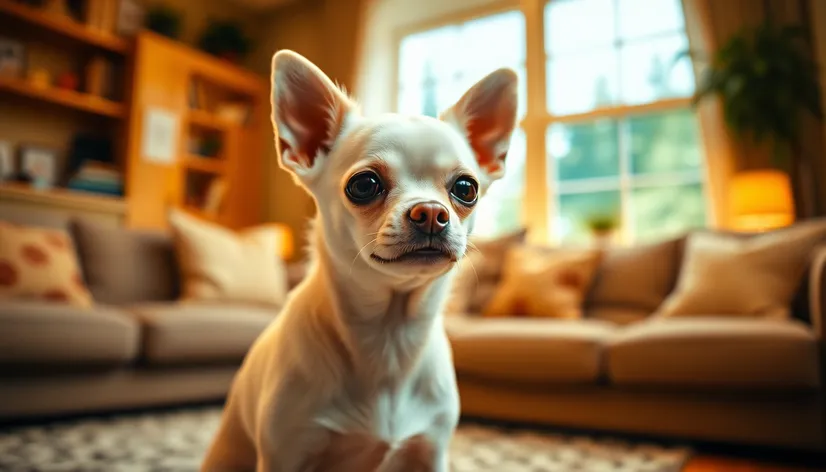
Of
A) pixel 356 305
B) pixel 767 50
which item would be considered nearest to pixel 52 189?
pixel 356 305

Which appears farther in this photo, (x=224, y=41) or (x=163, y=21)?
(x=224, y=41)

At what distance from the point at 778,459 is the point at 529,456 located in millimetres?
889

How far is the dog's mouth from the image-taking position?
0.79 meters

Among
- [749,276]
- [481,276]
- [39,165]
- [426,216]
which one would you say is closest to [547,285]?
[481,276]

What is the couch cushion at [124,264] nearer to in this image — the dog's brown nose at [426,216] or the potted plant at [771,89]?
the dog's brown nose at [426,216]

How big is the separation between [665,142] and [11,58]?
500 cm

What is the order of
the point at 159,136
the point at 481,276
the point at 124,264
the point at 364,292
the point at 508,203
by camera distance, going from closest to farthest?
the point at 364,292
the point at 124,264
the point at 481,276
the point at 508,203
the point at 159,136

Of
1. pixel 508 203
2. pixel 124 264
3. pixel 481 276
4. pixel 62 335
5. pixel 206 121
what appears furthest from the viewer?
pixel 206 121

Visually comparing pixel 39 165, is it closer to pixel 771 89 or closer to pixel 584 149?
pixel 584 149

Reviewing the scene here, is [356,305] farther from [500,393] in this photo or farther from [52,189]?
[52,189]

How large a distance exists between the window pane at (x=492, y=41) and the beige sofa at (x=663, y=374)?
116 inches

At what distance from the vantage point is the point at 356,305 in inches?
34.7

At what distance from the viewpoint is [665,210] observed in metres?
4.13

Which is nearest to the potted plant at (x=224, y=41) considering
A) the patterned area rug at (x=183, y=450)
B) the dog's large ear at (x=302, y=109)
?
the patterned area rug at (x=183, y=450)
